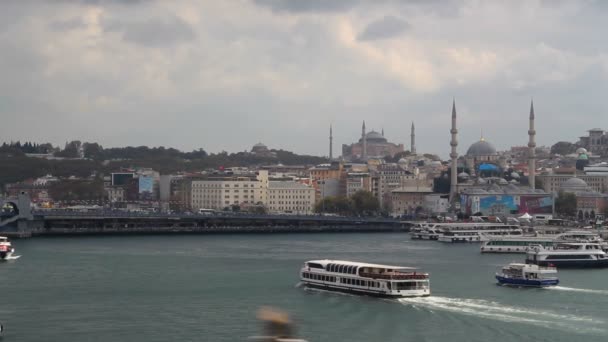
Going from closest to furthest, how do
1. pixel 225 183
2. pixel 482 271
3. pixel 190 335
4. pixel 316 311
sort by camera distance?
pixel 190 335 < pixel 316 311 < pixel 482 271 < pixel 225 183

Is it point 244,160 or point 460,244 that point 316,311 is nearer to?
point 460,244

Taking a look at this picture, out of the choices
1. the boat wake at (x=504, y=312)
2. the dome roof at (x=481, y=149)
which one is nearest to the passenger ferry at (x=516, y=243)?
the boat wake at (x=504, y=312)

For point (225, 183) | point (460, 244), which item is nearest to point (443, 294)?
point (460, 244)

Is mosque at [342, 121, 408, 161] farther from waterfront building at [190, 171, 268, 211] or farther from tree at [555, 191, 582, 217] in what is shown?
tree at [555, 191, 582, 217]

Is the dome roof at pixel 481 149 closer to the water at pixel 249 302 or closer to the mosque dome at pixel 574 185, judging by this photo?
the mosque dome at pixel 574 185

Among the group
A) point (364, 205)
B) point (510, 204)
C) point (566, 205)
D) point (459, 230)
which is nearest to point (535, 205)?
point (510, 204)

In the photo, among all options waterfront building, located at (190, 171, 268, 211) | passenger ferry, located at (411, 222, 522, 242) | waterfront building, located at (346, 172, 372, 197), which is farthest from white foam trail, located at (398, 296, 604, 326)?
waterfront building, located at (346, 172, 372, 197)

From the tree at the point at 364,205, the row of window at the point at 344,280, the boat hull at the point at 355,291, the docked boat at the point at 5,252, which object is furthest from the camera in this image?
the tree at the point at 364,205

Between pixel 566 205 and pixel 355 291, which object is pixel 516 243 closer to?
pixel 355 291
